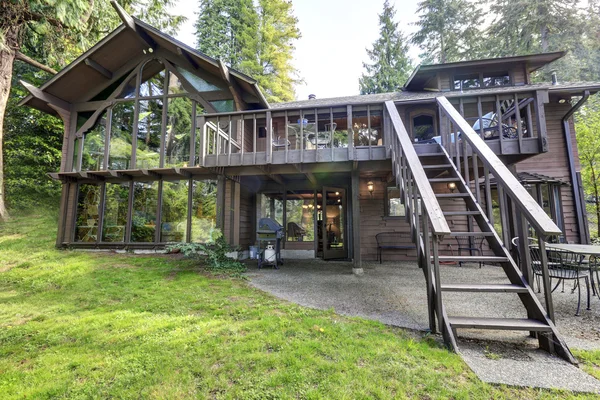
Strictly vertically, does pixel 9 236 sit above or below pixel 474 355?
above

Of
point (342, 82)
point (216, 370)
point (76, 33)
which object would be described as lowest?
point (216, 370)

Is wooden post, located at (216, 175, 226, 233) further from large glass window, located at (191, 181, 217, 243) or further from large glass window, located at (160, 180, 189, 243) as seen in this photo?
large glass window, located at (160, 180, 189, 243)

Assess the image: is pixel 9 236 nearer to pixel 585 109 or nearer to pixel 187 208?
pixel 187 208

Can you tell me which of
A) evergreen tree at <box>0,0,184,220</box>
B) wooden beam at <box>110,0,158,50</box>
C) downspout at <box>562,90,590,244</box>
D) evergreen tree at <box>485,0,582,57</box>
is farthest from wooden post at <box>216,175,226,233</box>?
evergreen tree at <box>485,0,582,57</box>

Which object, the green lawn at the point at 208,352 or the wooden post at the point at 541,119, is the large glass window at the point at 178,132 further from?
the wooden post at the point at 541,119

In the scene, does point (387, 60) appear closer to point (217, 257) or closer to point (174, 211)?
point (174, 211)

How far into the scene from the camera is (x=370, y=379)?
183cm

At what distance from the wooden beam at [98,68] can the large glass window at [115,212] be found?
351 centimetres

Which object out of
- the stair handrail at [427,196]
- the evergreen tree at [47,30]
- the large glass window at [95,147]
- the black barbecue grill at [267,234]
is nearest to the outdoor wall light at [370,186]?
the black barbecue grill at [267,234]

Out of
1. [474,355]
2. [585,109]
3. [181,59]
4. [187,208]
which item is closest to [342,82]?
[585,109]

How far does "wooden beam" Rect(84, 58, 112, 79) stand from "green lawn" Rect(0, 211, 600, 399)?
23.2ft

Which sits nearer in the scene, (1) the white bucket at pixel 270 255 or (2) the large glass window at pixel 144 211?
(1) the white bucket at pixel 270 255

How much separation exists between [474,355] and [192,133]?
798cm

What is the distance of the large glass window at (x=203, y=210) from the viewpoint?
7.62 m
